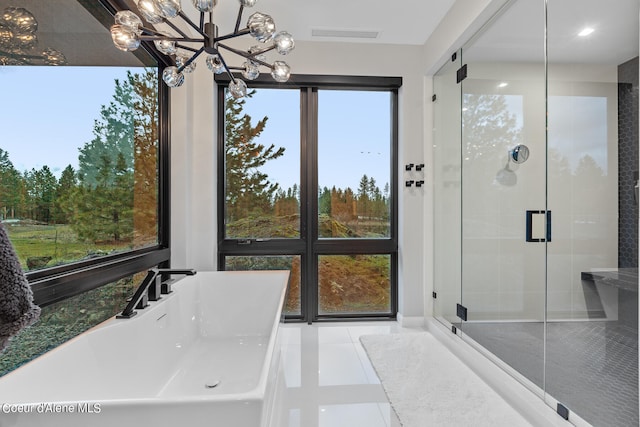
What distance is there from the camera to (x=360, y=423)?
72.3 inches

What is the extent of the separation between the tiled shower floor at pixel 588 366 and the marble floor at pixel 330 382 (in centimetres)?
30

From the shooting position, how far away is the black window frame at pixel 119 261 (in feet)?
4.99

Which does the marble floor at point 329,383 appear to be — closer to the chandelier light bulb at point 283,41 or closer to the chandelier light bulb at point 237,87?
the chandelier light bulb at point 237,87

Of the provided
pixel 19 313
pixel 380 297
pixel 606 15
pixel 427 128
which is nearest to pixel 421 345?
pixel 380 297

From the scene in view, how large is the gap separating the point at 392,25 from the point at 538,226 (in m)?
2.10

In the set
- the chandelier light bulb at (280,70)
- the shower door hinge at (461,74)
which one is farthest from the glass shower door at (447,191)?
the chandelier light bulb at (280,70)

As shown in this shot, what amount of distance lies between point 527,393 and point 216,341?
2.09m

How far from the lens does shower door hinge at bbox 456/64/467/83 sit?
2709 millimetres

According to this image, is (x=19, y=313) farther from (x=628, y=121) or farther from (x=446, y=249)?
(x=446, y=249)

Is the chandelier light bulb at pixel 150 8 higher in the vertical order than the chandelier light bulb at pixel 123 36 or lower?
higher

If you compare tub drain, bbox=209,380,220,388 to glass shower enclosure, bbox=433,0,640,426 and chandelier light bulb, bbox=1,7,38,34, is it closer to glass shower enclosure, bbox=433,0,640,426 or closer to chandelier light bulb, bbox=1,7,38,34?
glass shower enclosure, bbox=433,0,640,426

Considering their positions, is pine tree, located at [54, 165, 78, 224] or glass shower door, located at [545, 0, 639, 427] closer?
glass shower door, located at [545, 0, 639, 427]

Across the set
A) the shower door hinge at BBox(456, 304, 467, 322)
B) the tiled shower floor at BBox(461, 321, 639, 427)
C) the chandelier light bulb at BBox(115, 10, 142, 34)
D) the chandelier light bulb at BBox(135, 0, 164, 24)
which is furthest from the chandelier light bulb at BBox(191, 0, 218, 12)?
the shower door hinge at BBox(456, 304, 467, 322)

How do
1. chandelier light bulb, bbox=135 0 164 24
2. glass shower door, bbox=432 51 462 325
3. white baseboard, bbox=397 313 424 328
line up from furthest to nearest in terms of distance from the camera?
1. white baseboard, bbox=397 313 424 328
2. glass shower door, bbox=432 51 462 325
3. chandelier light bulb, bbox=135 0 164 24
